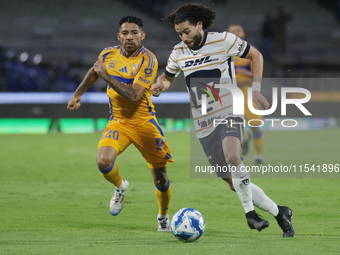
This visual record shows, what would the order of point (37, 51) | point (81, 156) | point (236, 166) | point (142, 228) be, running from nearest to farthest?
point (236, 166) → point (142, 228) → point (81, 156) → point (37, 51)

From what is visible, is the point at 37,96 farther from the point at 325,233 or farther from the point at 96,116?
the point at 325,233

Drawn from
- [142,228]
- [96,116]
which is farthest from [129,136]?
[96,116]

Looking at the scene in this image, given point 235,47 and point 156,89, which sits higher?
point 235,47

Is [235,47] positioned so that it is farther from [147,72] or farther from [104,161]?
[104,161]

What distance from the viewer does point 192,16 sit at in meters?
4.76

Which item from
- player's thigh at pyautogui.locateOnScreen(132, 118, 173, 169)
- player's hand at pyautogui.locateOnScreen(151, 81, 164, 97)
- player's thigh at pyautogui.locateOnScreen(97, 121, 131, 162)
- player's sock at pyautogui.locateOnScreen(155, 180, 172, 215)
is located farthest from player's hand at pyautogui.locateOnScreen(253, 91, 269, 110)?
player's thigh at pyautogui.locateOnScreen(97, 121, 131, 162)

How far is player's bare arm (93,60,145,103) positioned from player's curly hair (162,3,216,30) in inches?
29.5

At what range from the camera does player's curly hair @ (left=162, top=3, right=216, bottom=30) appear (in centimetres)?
472

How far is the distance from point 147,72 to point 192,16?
77cm

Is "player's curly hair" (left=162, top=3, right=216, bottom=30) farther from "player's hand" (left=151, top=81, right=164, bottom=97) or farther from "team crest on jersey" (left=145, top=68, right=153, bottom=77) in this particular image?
"player's hand" (left=151, top=81, right=164, bottom=97)

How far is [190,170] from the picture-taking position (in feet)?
31.3

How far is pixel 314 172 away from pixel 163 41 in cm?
1985

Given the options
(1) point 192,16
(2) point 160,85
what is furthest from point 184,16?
(2) point 160,85

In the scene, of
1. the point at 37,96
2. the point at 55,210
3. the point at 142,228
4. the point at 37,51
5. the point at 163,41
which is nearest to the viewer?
the point at 142,228
